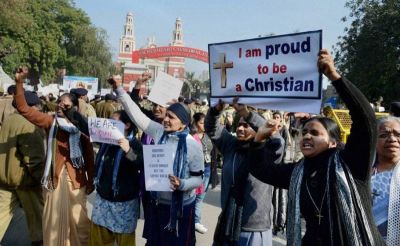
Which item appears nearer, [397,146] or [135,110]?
[397,146]

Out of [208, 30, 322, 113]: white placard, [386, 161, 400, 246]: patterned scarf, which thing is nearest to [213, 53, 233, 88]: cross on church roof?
[208, 30, 322, 113]: white placard

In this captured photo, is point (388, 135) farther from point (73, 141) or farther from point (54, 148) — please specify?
point (54, 148)

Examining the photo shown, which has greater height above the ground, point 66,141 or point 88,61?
point 88,61

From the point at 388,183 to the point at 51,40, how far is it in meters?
41.0

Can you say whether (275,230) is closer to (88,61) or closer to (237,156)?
(237,156)

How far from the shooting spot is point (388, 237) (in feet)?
8.59

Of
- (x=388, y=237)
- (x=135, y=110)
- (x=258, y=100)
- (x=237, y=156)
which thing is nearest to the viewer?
(x=388, y=237)

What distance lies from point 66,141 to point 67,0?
152ft

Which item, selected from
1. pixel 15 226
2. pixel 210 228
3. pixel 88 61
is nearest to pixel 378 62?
pixel 210 228

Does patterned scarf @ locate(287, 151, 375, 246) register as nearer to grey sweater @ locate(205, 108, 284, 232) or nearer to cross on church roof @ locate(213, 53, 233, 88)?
grey sweater @ locate(205, 108, 284, 232)

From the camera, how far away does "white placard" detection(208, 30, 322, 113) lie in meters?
2.86

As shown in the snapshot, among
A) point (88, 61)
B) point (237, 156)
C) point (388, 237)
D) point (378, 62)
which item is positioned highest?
point (88, 61)

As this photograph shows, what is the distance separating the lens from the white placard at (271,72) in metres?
2.86

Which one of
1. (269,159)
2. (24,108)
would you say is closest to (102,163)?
A: (24,108)
